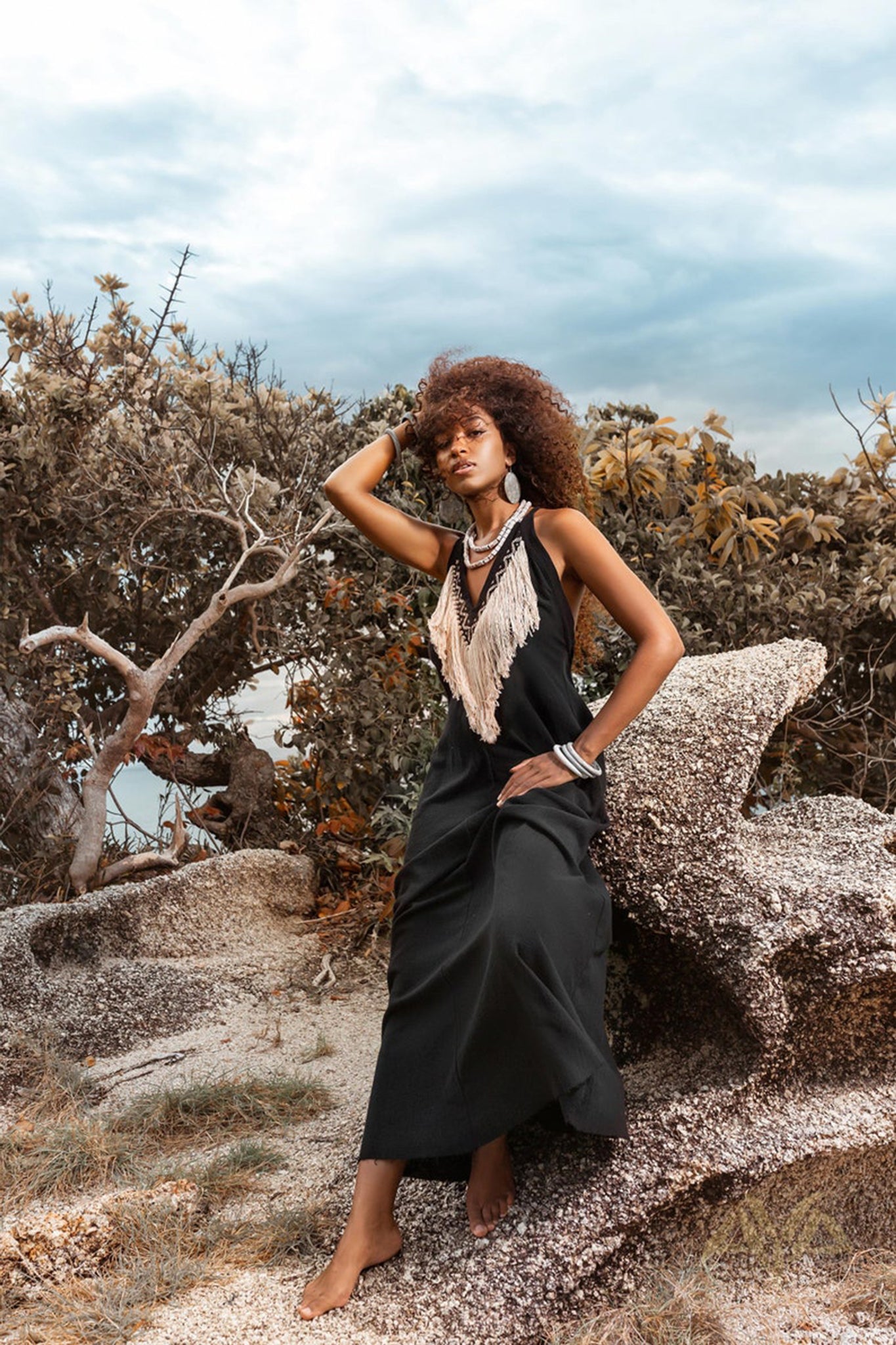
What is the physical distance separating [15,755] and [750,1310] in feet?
15.9

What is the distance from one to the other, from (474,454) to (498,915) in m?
1.29

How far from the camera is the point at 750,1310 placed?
9.45ft

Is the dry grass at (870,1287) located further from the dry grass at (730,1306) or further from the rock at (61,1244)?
the rock at (61,1244)

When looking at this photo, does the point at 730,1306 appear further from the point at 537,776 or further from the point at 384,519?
the point at 384,519

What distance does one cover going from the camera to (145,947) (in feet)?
17.9

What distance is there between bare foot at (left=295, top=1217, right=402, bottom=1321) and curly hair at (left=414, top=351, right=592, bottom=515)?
79.1 inches

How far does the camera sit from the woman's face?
3.26m

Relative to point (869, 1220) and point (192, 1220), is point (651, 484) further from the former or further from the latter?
point (192, 1220)

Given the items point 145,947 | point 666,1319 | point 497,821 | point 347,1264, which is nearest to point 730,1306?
point 666,1319

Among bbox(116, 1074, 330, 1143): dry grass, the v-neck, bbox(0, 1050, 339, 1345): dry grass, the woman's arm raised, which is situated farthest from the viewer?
bbox(116, 1074, 330, 1143): dry grass

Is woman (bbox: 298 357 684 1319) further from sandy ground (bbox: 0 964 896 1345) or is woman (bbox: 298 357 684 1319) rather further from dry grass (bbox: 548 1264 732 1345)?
dry grass (bbox: 548 1264 732 1345)

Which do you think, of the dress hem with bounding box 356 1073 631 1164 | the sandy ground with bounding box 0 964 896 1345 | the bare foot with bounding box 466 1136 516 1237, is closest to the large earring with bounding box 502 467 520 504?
the dress hem with bounding box 356 1073 631 1164

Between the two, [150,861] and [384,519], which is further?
[150,861]

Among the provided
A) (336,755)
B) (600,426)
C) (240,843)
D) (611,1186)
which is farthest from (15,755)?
(611,1186)
